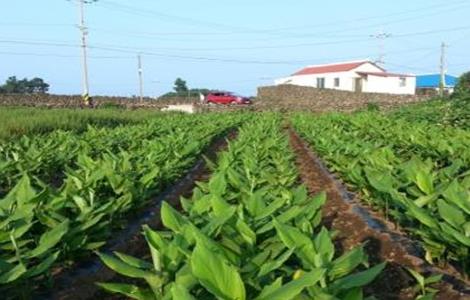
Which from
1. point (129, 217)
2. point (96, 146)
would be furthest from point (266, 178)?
point (96, 146)

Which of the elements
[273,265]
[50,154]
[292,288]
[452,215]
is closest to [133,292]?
[273,265]

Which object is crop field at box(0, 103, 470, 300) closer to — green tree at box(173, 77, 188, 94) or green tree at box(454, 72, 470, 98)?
green tree at box(454, 72, 470, 98)

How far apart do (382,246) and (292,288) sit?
10.2 ft

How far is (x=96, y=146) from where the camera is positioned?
9.41 m

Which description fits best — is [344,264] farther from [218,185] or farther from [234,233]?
[218,185]

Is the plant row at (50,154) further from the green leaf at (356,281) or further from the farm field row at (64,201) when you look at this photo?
the green leaf at (356,281)

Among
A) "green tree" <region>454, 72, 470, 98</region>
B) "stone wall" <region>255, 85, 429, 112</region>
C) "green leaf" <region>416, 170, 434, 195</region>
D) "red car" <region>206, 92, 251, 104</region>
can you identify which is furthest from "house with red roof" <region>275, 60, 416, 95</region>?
"green leaf" <region>416, 170, 434, 195</region>

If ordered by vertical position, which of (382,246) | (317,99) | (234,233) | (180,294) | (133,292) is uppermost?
(180,294)

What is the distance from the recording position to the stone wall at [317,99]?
37.0m

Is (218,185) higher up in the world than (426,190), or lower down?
higher up

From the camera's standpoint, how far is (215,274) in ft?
6.18

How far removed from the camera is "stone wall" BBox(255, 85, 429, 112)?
37.0 m

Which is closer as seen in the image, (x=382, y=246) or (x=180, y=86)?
(x=382, y=246)

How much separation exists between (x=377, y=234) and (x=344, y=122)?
1354cm
